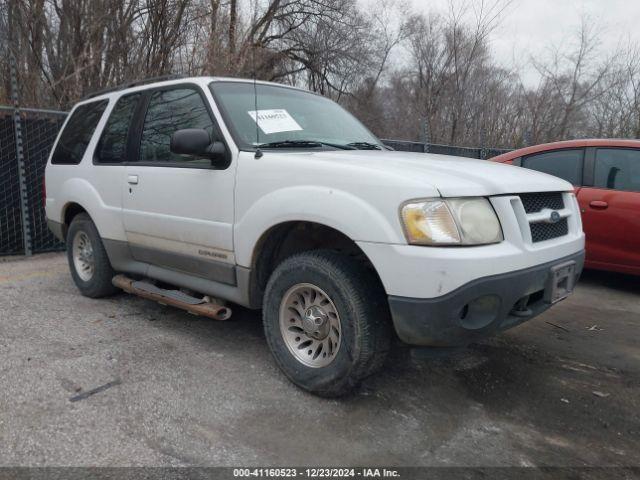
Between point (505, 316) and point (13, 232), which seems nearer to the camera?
point (505, 316)

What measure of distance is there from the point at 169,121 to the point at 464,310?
2.62m

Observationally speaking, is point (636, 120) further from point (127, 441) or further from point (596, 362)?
point (127, 441)

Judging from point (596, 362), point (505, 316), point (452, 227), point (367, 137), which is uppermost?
point (367, 137)

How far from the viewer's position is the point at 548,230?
3.00 metres

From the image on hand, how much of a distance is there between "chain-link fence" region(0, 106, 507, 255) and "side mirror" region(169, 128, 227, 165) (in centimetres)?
433

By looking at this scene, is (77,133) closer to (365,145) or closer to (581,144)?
(365,145)

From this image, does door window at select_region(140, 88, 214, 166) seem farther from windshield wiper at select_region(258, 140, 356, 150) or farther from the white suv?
windshield wiper at select_region(258, 140, 356, 150)

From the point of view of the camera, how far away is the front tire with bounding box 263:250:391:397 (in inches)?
108

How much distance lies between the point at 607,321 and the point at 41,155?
22.5 ft

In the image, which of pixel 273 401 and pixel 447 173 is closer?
pixel 447 173

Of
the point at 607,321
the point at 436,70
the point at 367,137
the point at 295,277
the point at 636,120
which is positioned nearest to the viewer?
the point at 295,277

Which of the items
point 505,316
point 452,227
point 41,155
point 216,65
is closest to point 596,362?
point 505,316

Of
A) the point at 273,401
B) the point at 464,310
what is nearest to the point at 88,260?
the point at 273,401

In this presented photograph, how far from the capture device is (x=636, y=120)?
16234mm
